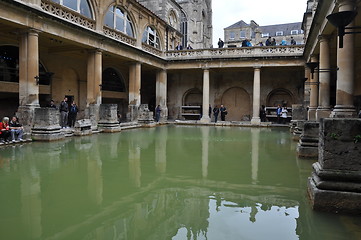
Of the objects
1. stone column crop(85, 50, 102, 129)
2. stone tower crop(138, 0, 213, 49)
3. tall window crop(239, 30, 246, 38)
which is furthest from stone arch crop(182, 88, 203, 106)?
tall window crop(239, 30, 246, 38)

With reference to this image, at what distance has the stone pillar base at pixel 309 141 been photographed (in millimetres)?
7875

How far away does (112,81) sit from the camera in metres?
24.1

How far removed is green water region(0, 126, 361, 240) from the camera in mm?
3416

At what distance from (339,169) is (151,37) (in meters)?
21.3

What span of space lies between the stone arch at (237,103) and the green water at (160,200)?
19537 millimetres

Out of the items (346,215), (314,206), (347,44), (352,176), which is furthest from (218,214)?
(347,44)

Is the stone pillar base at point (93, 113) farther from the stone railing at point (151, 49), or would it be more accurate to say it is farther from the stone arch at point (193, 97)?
the stone arch at point (193, 97)

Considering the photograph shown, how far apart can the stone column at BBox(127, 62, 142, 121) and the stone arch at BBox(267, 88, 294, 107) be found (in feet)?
40.2

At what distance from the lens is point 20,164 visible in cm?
686

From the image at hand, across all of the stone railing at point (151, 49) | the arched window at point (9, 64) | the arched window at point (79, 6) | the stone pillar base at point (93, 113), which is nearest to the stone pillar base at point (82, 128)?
the stone pillar base at point (93, 113)

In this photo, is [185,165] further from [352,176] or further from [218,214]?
[352,176]

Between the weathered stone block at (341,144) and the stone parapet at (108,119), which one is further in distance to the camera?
the stone parapet at (108,119)

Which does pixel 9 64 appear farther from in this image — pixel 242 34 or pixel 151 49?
pixel 242 34

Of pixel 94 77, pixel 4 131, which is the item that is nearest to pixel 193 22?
pixel 94 77
